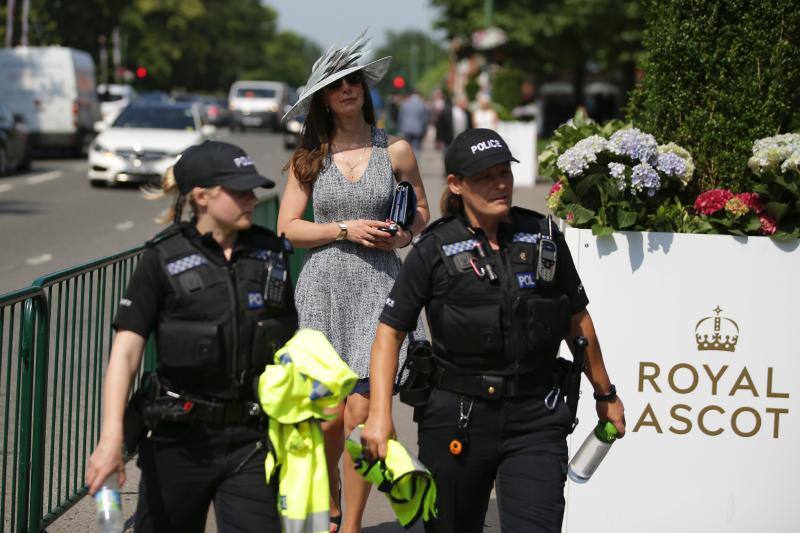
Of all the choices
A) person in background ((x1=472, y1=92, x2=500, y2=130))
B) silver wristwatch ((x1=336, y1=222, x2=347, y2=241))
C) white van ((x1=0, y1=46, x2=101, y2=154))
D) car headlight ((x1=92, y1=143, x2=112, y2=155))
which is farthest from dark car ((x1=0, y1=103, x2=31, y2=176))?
silver wristwatch ((x1=336, y1=222, x2=347, y2=241))

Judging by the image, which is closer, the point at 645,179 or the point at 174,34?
the point at 645,179

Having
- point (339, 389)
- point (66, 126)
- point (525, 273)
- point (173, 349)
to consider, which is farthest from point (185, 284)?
point (66, 126)

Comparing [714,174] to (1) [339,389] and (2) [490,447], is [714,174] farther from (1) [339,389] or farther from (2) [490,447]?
(1) [339,389]

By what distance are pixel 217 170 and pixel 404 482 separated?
1048 millimetres

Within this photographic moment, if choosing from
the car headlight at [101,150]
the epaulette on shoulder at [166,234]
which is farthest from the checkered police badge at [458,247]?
the car headlight at [101,150]

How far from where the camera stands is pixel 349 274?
4.78 m

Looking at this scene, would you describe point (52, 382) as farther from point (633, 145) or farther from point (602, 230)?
point (633, 145)

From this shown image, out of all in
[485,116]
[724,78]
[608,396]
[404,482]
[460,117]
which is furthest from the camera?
[460,117]

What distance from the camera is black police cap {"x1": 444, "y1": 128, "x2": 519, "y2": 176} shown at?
3.76 metres

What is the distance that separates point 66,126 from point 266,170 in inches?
245

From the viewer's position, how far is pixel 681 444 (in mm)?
5066

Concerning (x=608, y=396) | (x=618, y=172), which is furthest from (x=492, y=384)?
(x=618, y=172)

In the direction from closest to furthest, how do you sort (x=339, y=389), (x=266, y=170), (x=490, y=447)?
Answer: 1. (x=339, y=389)
2. (x=490, y=447)
3. (x=266, y=170)

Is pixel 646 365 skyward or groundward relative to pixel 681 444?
skyward
